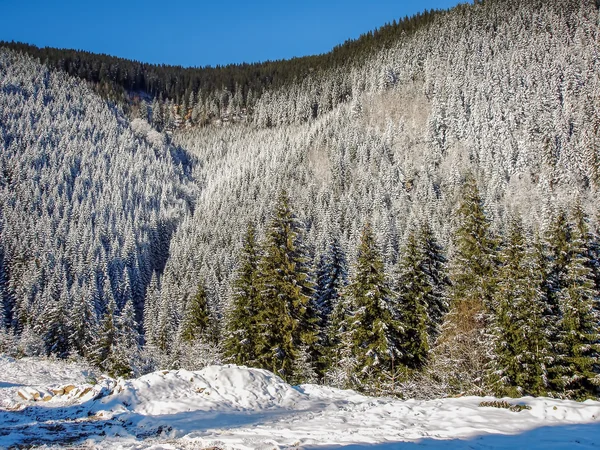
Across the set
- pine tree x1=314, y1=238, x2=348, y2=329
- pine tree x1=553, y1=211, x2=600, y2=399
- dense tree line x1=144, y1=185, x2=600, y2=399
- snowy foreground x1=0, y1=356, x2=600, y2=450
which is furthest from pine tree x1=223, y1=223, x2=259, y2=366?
pine tree x1=553, y1=211, x2=600, y2=399

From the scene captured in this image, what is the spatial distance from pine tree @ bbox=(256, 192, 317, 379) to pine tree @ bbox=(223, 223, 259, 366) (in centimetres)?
86

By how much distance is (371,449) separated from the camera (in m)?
8.44

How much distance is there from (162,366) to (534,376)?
26.9m

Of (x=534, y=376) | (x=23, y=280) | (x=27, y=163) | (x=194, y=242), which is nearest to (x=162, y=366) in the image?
(x=534, y=376)

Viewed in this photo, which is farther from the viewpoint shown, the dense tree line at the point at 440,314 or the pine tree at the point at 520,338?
the dense tree line at the point at 440,314

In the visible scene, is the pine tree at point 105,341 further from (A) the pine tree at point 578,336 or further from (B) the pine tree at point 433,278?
(A) the pine tree at point 578,336

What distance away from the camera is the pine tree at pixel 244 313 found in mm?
26016

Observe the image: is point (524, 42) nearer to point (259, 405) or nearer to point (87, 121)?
point (259, 405)

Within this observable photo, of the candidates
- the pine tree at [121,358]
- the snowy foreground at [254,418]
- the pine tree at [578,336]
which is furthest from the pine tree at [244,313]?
the pine tree at [578,336]

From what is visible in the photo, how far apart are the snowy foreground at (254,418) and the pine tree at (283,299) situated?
33.1 feet

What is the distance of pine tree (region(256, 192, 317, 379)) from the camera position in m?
24.7

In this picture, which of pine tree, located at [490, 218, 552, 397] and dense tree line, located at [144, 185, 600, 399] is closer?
pine tree, located at [490, 218, 552, 397]

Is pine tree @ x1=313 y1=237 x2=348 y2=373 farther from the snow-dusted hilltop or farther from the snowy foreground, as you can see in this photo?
the snow-dusted hilltop

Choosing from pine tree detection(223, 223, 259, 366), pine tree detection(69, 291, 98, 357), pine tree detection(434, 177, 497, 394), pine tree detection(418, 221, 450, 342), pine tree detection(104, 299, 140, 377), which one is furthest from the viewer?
pine tree detection(69, 291, 98, 357)
